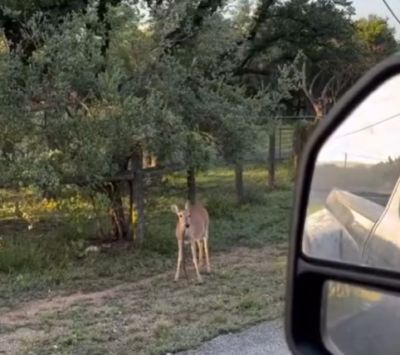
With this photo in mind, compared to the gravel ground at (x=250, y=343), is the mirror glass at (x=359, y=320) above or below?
above

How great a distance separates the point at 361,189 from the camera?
1.51 metres

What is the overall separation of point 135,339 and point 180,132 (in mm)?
3332

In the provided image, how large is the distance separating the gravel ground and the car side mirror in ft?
12.4

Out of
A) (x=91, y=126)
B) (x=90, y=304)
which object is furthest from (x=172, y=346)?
(x=91, y=126)

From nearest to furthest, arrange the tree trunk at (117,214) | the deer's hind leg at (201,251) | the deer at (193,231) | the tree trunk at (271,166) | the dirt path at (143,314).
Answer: the dirt path at (143,314)
the deer at (193,231)
the deer's hind leg at (201,251)
the tree trunk at (117,214)
the tree trunk at (271,166)

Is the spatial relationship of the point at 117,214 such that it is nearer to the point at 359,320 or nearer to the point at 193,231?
the point at 193,231

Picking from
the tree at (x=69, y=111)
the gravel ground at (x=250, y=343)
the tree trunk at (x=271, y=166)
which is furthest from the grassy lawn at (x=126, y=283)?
the tree trunk at (x=271, y=166)

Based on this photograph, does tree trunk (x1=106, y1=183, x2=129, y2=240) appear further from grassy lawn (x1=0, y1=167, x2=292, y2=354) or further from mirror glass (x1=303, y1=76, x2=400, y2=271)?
mirror glass (x1=303, y1=76, x2=400, y2=271)

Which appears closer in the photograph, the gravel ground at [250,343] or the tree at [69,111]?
the gravel ground at [250,343]

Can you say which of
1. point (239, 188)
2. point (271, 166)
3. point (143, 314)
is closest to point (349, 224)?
point (143, 314)

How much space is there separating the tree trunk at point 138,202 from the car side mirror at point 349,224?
25.5 ft

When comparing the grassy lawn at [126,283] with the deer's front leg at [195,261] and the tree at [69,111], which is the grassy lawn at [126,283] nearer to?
the deer's front leg at [195,261]

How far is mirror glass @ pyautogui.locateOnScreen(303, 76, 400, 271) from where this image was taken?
1.45 m

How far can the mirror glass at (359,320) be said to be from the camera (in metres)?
1.38
